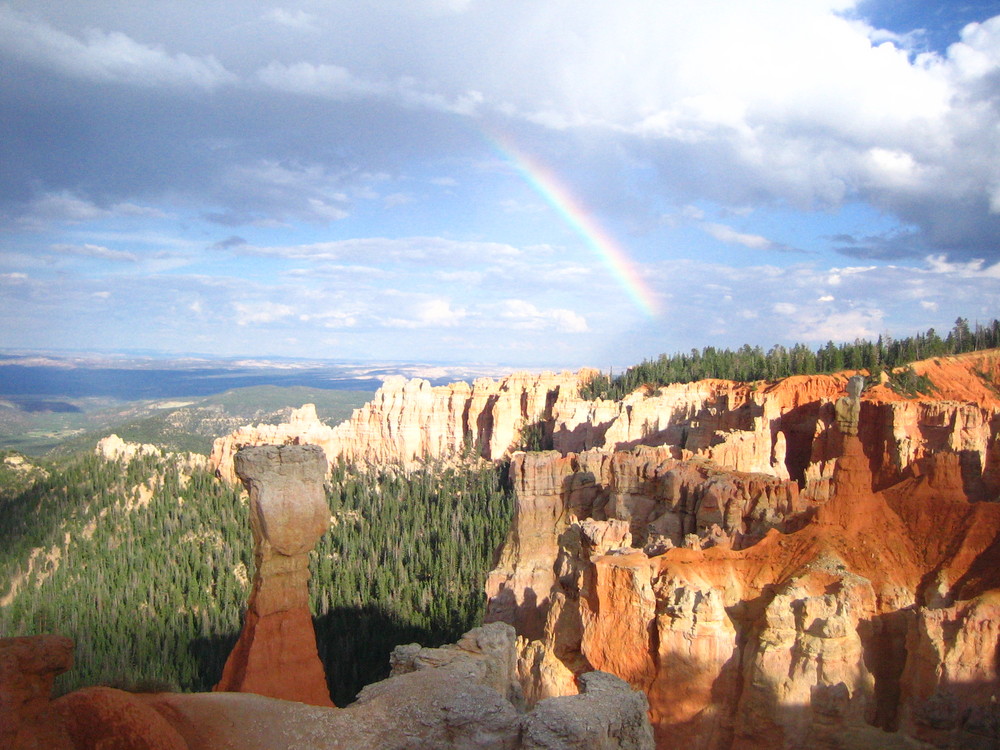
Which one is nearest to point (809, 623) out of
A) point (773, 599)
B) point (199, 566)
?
point (773, 599)

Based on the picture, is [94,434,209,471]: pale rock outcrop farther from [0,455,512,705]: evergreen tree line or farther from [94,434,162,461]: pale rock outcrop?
[0,455,512,705]: evergreen tree line

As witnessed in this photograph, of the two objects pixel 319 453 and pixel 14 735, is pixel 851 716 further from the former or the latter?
pixel 14 735

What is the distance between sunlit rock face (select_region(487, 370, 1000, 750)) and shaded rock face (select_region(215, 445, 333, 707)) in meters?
7.01

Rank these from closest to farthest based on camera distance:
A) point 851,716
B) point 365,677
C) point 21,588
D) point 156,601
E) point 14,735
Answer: point 14,735 → point 851,716 → point 365,677 → point 156,601 → point 21,588

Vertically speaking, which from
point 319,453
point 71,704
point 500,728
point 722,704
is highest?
point 319,453

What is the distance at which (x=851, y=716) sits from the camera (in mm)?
16984

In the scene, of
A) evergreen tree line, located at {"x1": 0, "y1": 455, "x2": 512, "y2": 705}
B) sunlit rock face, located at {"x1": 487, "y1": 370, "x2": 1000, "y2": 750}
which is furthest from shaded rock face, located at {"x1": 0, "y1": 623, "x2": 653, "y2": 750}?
evergreen tree line, located at {"x1": 0, "y1": 455, "x2": 512, "y2": 705}

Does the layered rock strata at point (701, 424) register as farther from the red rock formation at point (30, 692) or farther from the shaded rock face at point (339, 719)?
the red rock formation at point (30, 692)

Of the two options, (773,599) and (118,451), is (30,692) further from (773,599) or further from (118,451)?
(118,451)

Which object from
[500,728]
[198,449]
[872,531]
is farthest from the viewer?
[198,449]

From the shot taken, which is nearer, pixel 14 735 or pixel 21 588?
pixel 14 735

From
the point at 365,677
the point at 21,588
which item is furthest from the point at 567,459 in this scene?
the point at 21,588

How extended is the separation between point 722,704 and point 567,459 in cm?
1914

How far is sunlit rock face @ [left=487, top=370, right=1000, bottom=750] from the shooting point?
17.1m
